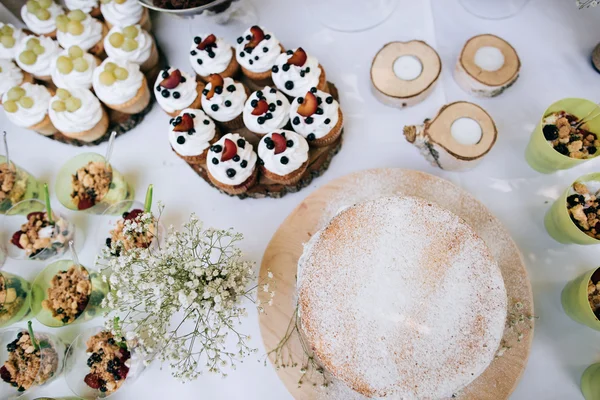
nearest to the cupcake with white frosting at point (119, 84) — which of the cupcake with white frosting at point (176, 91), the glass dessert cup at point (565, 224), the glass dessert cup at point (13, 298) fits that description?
the cupcake with white frosting at point (176, 91)

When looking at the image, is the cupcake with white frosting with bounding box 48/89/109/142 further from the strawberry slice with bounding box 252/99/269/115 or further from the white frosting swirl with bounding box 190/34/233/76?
the strawberry slice with bounding box 252/99/269/115

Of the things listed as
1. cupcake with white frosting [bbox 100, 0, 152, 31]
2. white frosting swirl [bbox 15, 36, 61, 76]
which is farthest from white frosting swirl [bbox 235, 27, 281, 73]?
white frosting swirl [bbox 15, 36, 61, 76]

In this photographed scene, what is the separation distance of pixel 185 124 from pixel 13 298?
0.99 meters

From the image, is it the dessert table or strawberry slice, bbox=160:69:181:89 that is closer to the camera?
the dessert table

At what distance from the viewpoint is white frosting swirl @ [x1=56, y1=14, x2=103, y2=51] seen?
2.12 meters

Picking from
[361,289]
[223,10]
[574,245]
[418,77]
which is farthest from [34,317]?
[574,245]

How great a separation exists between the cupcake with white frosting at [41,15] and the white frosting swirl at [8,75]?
0.21m

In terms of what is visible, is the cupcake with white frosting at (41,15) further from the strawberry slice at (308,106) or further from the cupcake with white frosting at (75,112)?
the strawberry slice at (308,106)

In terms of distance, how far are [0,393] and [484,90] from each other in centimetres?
226

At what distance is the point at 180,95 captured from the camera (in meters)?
1.94

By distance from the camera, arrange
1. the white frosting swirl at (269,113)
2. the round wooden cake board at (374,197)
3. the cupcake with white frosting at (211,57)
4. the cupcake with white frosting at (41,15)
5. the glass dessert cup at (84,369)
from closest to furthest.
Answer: the round wooden cake board at (374,197) < the glass dessert cup at (84,369) < the white frosting swirl at (269,113) < the cupcake with white frosting at (211,57) < the cupcake with white frosting at (41,15)

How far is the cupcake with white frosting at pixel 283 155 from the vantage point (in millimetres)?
1766

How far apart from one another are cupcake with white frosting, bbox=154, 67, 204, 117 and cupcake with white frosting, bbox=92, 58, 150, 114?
130mm

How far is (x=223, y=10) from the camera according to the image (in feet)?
6.66
